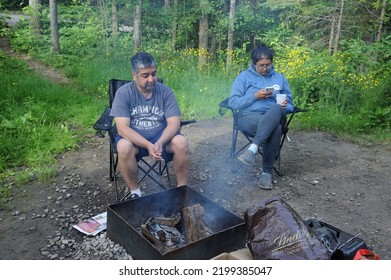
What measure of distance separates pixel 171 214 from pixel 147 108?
3.08 feet

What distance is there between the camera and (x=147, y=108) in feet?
10.6

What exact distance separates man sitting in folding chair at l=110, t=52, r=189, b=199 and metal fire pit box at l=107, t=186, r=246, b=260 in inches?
13.6

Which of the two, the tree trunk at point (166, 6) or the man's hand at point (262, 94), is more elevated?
the tree trunk at point (166, 6)

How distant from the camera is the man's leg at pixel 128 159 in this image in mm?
2997

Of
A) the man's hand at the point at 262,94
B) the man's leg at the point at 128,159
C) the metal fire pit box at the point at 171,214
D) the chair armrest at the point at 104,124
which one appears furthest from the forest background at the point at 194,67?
the man's hand at the point at 262,94

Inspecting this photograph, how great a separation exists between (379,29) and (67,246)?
730cm

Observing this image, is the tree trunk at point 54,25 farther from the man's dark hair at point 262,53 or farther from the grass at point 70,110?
the man's dark hair at point 262,53

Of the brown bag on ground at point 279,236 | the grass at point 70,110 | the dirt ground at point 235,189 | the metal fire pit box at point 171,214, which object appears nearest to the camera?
the brown bag on ground at point 279,236

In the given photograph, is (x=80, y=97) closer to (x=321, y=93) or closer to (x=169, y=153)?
(x=169, y=153)

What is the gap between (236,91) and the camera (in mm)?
3912

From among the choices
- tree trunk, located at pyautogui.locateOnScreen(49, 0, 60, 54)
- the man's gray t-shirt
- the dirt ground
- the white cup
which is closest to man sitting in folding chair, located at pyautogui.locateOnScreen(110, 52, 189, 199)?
the man's gray t-shirt

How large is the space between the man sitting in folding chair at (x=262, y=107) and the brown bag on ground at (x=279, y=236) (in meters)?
1.20

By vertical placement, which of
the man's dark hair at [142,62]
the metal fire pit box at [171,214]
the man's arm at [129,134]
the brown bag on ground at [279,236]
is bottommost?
the metal fire pit box at [171,214]

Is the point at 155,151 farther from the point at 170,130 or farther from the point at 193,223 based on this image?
the point at 193,223
